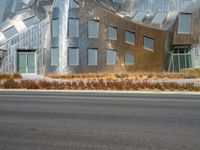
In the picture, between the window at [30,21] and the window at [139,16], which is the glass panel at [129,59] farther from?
the window at [30,21]

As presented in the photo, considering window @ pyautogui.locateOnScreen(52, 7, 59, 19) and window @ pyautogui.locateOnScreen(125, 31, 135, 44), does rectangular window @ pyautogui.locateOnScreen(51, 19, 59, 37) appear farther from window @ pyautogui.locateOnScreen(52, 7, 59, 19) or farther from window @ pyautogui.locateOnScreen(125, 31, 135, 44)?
window @ pyautogui.locateOnScreen(125, 31, 135, 44)

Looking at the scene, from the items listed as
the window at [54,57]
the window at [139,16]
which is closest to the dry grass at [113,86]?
the window at [54,57]

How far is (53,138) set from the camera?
8.80 m

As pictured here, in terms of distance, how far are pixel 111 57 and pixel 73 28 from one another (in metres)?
5.03

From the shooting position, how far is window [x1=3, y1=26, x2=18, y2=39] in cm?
4744

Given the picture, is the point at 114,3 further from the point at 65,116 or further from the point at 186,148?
the point at 186,148

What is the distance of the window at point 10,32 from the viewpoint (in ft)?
156

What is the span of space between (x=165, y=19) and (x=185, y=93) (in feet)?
85.6

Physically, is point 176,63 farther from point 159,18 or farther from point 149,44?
point 159,18

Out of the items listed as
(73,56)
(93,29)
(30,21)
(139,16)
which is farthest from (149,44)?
(30,21)

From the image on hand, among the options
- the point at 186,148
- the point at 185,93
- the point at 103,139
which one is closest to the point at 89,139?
the point at 103,139

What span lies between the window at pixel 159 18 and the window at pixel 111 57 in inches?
281

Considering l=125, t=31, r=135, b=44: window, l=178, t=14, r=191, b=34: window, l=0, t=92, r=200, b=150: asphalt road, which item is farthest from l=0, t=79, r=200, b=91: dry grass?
l=178, t=14, r=191, b=34: window

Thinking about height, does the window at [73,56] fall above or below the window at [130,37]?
below
